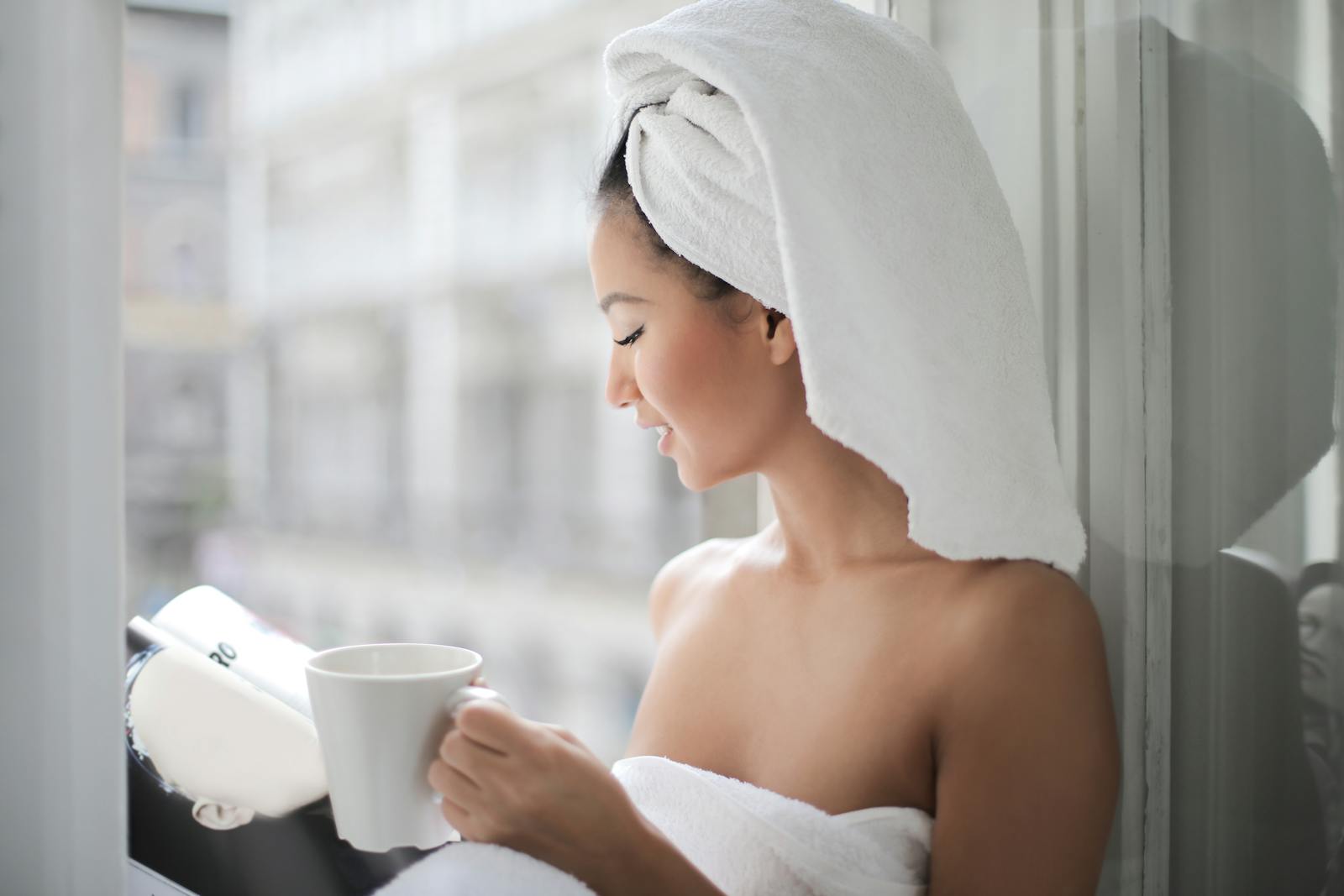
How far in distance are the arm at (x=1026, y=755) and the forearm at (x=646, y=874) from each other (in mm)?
141

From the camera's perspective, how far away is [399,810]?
509 mm

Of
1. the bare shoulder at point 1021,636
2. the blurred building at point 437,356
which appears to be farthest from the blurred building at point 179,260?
the bare shoulder at point 1021,636

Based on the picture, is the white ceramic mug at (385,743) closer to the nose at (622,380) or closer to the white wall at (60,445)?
the white wall at (60,445)

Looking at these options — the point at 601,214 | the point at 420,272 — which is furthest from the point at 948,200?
the point at 420,272

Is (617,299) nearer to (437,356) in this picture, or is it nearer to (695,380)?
(695,380)

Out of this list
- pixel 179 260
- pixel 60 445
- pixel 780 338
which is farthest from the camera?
pixel 179 260

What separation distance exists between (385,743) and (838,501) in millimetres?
338

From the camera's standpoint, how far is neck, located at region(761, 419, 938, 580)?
65 centimetres

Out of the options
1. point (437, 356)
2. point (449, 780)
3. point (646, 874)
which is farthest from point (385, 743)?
point (437, 356)

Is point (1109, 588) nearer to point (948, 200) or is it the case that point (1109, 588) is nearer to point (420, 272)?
point (948, 200)

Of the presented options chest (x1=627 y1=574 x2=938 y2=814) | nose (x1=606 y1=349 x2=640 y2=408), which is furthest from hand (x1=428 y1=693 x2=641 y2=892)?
nose (x1=606 y1=349 x2=640 y2=408)

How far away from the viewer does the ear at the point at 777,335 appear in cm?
63

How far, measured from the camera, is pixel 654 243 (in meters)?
0.64

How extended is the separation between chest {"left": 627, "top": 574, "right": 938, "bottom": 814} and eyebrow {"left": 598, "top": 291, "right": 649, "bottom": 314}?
0.78ft
